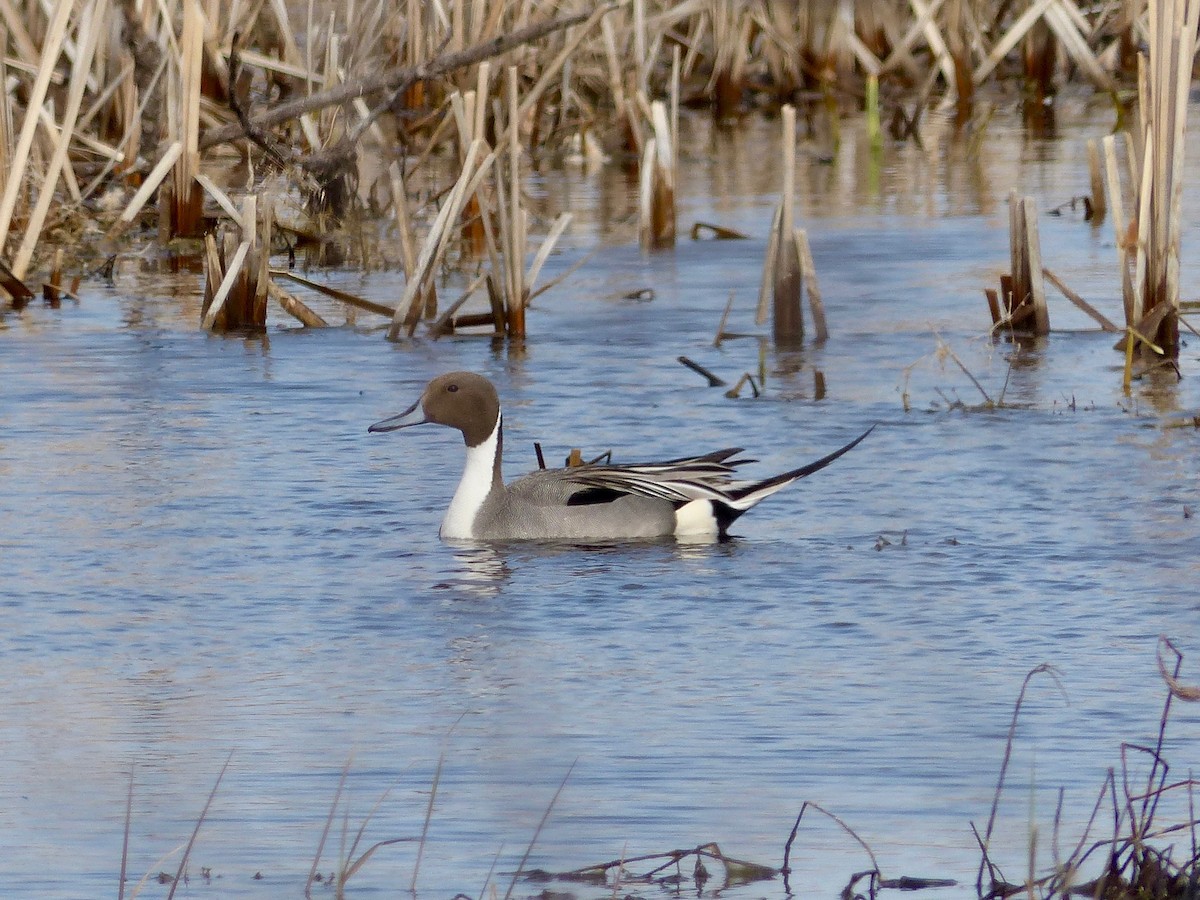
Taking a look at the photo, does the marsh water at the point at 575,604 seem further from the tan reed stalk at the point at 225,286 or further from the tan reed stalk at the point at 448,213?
the tan reed stalk at the point at 448,213

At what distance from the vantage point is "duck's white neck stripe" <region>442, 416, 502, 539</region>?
301 inches

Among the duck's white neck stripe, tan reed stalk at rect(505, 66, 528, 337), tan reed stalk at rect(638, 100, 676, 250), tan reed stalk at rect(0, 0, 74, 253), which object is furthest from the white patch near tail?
tan reed stalk at rect(638, 100, 676, 250)

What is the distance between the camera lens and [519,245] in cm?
1056

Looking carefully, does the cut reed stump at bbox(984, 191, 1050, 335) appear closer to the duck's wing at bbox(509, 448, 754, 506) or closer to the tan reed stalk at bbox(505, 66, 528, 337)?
the tan reed stalk at bbox(505, 66, 528, 337)

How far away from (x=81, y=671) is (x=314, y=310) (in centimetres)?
687

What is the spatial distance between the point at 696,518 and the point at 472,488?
778mm

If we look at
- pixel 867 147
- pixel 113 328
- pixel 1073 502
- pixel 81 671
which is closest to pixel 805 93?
pixel 867 147

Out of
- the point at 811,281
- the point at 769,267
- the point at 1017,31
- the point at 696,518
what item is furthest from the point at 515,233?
the point at 1017,31

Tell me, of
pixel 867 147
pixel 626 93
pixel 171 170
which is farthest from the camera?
pixel 867 147

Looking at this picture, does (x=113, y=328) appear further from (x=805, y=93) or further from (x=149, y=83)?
(x=805, y=93)

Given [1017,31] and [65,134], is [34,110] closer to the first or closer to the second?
[65,134]

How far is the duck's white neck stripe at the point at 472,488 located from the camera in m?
7.66

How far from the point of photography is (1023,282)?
35.3 feet

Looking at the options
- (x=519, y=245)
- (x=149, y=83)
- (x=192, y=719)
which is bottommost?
(x=192, y=719)
